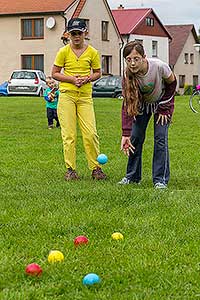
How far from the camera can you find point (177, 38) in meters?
66.9

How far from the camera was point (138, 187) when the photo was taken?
8.20 meters

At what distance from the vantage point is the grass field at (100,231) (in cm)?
460

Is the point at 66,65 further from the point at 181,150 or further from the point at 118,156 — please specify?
the point at 181,150

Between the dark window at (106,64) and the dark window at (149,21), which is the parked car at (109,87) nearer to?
the dark window at (106,64)

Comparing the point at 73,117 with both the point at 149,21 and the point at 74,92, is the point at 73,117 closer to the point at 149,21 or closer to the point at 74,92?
the point at 74,92

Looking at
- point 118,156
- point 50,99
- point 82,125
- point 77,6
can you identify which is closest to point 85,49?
point 82,125

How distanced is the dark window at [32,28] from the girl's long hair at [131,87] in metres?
39.5

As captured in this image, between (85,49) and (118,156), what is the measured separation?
2.92 m

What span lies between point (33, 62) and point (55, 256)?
43.6m

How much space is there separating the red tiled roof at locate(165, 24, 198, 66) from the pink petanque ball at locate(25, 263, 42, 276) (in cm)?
6022

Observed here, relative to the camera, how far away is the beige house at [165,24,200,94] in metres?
64.8

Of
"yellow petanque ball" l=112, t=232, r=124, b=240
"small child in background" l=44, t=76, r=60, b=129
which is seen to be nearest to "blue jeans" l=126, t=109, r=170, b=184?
"yellow petanque ball" l=112, t=232, r=124, b=240

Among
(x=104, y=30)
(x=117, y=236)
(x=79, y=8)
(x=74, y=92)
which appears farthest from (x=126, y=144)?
(x=104, y=30)

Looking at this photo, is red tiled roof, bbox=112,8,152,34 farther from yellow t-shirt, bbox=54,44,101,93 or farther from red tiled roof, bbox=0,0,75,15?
yellow t-shirt, bbox=54,44,101,93
